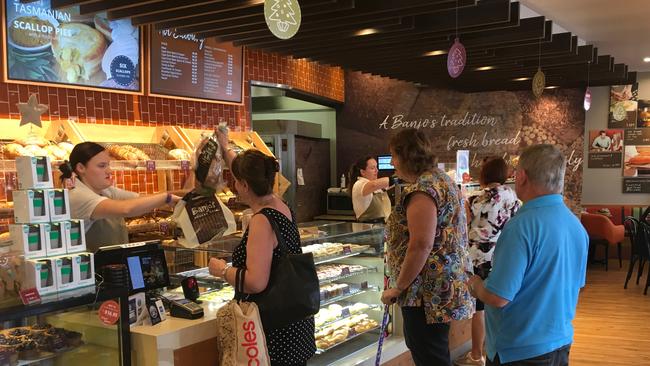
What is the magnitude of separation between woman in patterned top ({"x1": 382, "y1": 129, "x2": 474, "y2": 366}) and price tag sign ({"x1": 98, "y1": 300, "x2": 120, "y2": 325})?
1.34m

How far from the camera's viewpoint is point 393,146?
3021 mm

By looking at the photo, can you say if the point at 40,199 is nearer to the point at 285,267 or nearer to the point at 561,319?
the point at 285,267

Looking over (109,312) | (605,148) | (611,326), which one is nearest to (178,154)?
(109,312)

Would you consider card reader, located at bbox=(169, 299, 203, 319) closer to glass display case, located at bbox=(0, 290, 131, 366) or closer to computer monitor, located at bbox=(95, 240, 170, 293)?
computer monitor, located at bbox=(95, 240, 170, 293)

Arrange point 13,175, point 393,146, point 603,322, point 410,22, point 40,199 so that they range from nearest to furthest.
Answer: point 40,199, point 393,146, point 13,175, point 410,22, point 603,322

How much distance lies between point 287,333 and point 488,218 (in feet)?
8.16

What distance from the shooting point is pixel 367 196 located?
5.01m

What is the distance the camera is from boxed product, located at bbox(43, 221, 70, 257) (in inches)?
86.7

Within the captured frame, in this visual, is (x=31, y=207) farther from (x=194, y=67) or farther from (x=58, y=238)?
(x=194, y=67)

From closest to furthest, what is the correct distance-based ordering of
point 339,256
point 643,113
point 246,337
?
point 246,337, point 339,256, point 643,113

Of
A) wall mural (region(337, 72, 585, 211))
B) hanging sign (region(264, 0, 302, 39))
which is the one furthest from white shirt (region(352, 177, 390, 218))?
wall mural (region(337, 72, 585, 211))

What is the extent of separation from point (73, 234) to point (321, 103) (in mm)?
7853

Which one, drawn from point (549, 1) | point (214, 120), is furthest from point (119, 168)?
point (549, 1)

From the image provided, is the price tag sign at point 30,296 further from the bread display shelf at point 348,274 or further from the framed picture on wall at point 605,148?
the framed picture on wall at point 605,148
